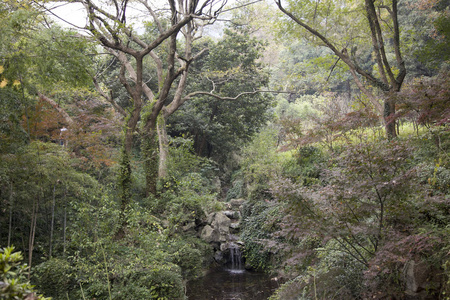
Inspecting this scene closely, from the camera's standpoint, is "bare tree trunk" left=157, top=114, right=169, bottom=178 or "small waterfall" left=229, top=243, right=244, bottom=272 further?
"bare tree trunk" left=157, top=114, right=169, bottom=178

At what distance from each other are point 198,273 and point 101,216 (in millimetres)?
3092

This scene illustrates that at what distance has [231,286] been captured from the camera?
7293 mm

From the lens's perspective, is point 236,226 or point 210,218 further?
point 236,226

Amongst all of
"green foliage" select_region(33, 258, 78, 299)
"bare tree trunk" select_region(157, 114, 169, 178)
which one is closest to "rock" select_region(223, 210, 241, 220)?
"bare tree trunk" select_region(157, 114, 169, 178)

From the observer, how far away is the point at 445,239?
3.07 meters

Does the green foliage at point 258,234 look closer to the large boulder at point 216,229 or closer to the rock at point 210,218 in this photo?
the large boulder at point 216,229

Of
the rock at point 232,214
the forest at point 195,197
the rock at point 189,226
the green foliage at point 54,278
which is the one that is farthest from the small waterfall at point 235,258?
the green foliage at point 54,278

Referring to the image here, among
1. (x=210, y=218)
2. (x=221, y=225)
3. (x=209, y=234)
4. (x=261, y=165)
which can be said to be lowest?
(x=209, y=234)

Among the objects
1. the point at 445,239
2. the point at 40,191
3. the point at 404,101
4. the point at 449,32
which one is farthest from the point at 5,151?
the point at 449,32

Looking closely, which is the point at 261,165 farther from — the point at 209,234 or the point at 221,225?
the point at 209,234

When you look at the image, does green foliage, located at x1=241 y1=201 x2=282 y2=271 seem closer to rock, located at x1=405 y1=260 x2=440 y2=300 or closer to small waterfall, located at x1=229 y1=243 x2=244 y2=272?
small waterfall, located at x1=229 y1=243 x2=244 y2=272

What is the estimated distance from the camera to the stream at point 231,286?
21.5 ft

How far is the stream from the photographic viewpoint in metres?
6.56

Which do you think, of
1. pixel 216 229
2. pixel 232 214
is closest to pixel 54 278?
pixel 216 229
